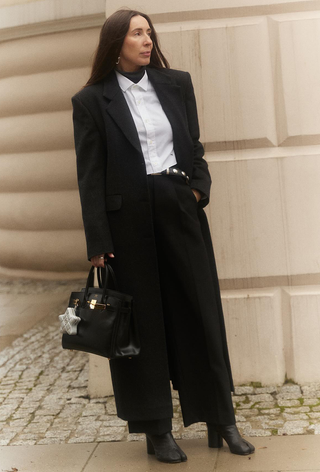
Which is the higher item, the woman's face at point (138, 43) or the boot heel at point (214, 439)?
the woman's face at point (138, 43)

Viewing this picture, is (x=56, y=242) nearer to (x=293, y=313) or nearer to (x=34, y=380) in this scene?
(x=34, y=380)

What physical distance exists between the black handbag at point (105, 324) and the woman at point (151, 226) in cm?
11

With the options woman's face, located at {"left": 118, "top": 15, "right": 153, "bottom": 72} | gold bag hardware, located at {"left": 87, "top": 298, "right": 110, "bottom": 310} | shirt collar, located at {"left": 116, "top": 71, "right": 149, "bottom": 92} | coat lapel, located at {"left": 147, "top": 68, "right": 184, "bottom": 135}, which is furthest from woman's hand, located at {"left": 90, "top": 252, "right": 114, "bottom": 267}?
woman's face, located at {"left": 118, "top": 15, "right": 153, "bottom": 72}

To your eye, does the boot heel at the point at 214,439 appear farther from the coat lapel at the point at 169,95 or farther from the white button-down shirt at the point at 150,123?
the coat lapel at the point at 169,95

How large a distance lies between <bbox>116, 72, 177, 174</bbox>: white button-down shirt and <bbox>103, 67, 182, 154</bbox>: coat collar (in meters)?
0.03

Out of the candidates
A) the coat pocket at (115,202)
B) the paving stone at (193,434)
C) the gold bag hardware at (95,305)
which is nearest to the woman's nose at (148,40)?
the coat pocket at (115,202)

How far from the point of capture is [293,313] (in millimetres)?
3898

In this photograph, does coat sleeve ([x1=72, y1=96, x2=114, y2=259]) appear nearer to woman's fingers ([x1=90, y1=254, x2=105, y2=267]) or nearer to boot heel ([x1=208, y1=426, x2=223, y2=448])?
woman's fingers ([x1=90, y1=254, x2=105, y2=267])

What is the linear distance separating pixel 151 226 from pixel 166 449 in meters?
0.96

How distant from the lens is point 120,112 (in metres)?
2.94

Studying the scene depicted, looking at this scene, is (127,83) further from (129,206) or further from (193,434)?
(193,434)

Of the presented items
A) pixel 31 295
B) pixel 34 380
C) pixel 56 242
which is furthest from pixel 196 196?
pixel 56 242

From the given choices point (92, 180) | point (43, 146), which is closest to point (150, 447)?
point (92, 180)

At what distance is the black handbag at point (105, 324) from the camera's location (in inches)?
112
